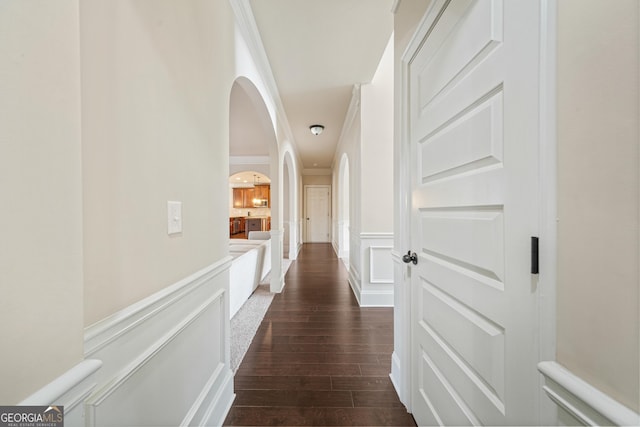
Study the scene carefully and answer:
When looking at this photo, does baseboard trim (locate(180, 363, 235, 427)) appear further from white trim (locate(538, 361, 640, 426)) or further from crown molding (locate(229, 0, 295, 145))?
crown molding (locate(229, 0, 295, 145))

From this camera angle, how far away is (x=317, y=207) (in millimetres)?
9297

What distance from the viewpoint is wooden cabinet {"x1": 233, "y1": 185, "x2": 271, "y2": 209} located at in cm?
1249

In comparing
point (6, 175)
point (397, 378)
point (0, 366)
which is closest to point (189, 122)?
point (6, 175)

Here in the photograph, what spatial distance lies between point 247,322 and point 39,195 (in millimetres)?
2459

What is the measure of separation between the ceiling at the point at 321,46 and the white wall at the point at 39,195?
6.20 ft

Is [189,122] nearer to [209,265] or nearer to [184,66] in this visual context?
[184,66]

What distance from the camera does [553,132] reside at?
603mm

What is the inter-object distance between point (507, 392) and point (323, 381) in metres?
1.27

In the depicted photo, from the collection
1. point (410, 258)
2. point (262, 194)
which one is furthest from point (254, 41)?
point (262, 194)

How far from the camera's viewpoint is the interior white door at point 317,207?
365 inches

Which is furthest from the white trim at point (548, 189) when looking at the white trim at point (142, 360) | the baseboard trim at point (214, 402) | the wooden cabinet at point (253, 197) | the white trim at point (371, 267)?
the wooden cabinet at point (253, 197)

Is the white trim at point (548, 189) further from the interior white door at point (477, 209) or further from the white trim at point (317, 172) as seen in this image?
the white trim at point (317, 172)

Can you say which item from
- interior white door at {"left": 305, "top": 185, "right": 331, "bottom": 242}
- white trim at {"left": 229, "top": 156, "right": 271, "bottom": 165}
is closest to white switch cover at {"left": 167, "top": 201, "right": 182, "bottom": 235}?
white trim at {"left": 229, "top": 156, "right": 271, "bottom": 165}

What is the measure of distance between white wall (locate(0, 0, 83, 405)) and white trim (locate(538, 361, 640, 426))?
0.99 m
